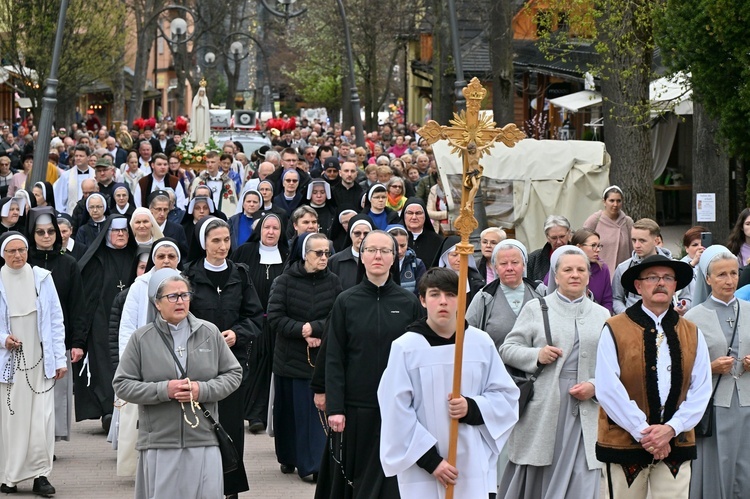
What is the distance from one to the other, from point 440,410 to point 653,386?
1.25 metres

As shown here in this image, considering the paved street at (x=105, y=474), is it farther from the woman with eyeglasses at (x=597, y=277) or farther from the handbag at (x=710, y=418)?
the handbag at (x=710, y=418)

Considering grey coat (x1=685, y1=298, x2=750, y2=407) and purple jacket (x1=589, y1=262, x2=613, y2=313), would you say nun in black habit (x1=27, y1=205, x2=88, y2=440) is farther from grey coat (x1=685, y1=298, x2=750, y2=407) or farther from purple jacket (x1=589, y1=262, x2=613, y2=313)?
grey coat (x1=685, y1=298, x2=750, y2=407)

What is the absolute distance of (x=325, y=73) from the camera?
221ft

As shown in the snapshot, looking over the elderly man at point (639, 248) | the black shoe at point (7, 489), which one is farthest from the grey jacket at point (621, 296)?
the black shoe at point (7, 489)

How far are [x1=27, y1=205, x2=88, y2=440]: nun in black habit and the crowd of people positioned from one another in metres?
0.02

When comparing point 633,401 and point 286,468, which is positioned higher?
point 633,401

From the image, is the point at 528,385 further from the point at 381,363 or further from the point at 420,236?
the point at 420,236

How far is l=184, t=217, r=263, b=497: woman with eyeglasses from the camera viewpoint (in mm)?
9586

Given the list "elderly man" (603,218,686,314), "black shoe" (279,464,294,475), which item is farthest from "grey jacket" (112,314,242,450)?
"elderly man" (603,218,686,314)

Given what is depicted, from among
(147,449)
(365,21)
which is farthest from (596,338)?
(365,21)

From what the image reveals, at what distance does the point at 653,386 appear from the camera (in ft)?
23.8

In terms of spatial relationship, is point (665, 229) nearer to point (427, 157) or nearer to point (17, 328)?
point (427, 157)

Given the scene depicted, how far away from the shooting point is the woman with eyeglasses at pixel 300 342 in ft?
33.4

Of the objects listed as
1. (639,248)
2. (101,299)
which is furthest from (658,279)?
(101,299)
